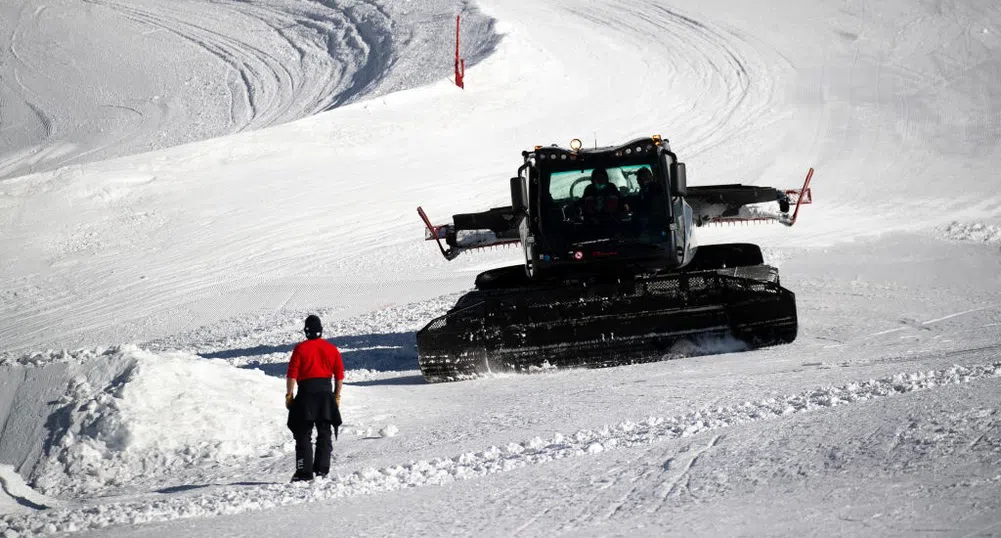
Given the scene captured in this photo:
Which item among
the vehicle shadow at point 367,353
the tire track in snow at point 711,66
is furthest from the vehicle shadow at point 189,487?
the tire track in snow at point 711,66

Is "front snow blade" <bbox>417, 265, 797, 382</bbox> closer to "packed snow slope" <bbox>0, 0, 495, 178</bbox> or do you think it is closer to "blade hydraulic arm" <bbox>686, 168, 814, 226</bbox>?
"blade hydraulic arm" <bbox>686, 168, 814, 226</bbox>

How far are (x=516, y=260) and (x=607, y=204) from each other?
5.51 metres

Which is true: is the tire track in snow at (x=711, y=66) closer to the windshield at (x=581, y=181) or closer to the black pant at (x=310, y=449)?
the windshield at (x=581, y=181)

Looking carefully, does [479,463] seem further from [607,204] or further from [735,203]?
[735,203]

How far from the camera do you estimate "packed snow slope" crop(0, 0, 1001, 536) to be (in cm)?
614

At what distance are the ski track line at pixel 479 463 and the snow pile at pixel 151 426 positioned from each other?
83cm

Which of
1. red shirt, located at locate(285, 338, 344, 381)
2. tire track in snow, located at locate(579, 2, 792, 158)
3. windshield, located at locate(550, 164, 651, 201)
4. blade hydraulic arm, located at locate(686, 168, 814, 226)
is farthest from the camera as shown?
tire track in snow, located at locate(579, 2, 792, 158)

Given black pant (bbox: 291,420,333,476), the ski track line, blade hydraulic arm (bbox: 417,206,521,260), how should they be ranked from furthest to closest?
blade hydraulic arm (bbox: 417,206,521,260) → black pant (bbox: 291,420,333,476) → the ski track line

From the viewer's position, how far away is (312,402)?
6.95 metres

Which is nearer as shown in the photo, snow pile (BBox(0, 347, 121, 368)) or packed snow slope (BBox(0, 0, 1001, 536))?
packed snow slope (BBox(0, 0, 1001, 536))

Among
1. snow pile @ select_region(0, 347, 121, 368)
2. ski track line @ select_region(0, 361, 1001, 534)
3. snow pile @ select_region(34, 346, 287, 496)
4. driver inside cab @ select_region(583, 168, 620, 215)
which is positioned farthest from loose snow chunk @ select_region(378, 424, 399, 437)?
driver inside cab @ select_region(583, 168, 620, 215)

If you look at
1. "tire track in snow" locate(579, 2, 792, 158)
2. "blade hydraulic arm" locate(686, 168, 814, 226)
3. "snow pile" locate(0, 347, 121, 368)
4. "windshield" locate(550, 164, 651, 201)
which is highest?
"tire track in snow" locate(579, 2, 792, 158)

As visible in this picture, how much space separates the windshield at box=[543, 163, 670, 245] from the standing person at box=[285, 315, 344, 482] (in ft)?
13.9

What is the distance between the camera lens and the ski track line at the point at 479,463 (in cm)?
642
